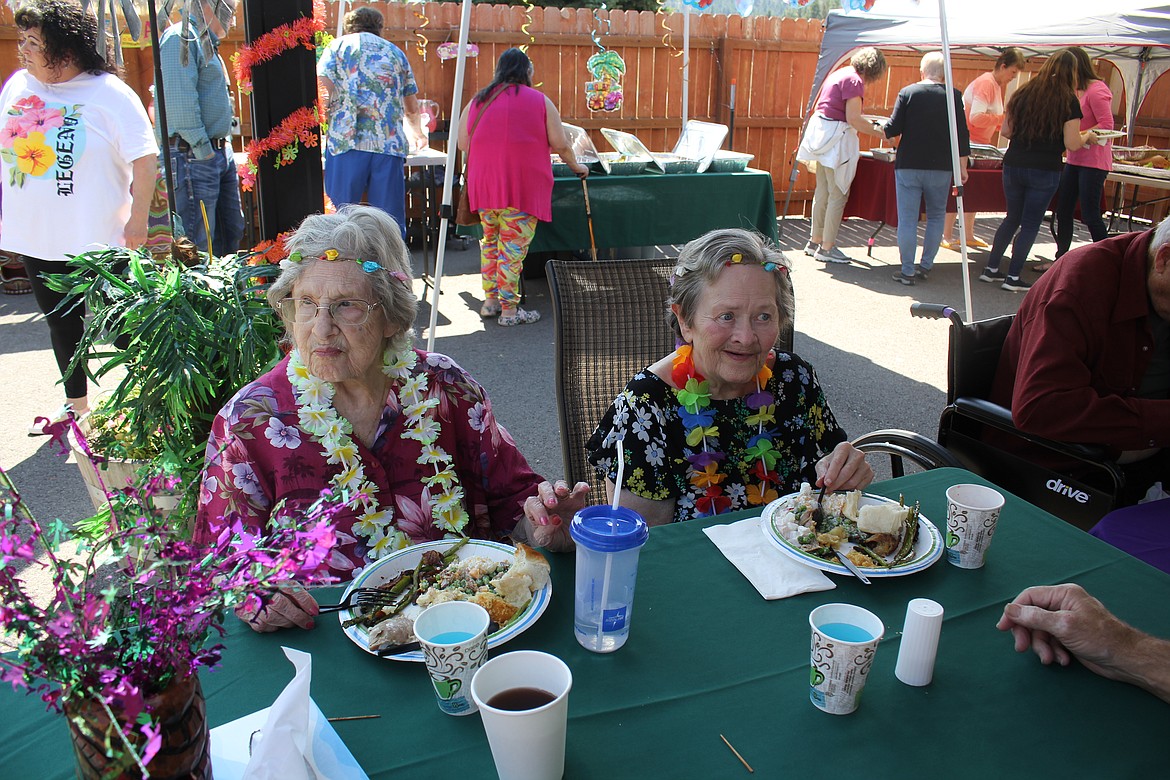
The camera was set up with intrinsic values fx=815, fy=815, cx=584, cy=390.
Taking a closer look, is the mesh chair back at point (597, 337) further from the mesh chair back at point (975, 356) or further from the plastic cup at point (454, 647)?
the plastic cup at point (454, 647)

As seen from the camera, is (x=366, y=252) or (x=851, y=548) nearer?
(x=851, y=548)

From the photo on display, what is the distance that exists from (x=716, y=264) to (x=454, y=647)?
4.18 ft

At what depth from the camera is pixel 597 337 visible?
2.69 meters

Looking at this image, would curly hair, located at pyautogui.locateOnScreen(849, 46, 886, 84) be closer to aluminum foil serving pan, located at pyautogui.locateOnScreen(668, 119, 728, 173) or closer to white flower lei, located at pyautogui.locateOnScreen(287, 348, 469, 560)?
aluminum foil serving pan, located at pyautogui.locateOnScreen(668, 119, 728, 173)

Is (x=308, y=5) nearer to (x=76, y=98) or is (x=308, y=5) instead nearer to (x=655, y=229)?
(x=76, y=98)

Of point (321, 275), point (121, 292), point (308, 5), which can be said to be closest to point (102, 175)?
point (308, 5)

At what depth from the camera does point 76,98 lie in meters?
3.48

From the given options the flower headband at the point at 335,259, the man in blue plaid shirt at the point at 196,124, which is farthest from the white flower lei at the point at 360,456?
the man in blue plaid shirt at the point at 196,124

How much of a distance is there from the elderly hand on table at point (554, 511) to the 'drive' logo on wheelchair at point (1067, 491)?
5.60 ft

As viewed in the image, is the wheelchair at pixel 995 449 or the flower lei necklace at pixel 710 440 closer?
the flower lei necklace at pixel 710 440

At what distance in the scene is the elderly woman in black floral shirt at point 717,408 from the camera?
2.05m

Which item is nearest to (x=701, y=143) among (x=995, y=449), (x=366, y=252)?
(x=995, y=449)

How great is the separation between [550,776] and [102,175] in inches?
141

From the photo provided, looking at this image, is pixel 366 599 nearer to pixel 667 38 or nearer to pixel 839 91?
pixel 839 91
